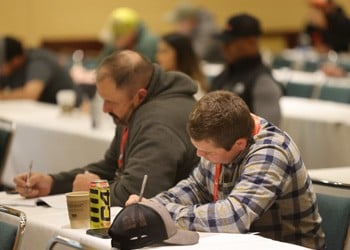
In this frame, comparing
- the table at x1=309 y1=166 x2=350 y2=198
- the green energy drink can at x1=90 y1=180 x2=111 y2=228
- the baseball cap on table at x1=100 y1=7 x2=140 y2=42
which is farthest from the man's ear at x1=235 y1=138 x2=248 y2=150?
the baseball cap on table at x1=100 y1=7 x2=140 y2=42

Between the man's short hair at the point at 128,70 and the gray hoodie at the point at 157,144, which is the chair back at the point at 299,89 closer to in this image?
the gray hoodie at the point at 157,144

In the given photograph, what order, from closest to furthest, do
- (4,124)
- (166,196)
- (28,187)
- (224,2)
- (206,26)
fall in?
1. (166,196)
2. (28,187)
3. (4,124)
4. (206,26)
5. (224,2)

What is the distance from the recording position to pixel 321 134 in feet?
21.7

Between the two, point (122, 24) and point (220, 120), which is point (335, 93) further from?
point (220, 120)

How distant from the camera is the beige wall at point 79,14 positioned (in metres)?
11.9

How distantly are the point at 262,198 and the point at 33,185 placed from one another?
1.18 meters

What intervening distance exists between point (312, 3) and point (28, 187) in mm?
8105

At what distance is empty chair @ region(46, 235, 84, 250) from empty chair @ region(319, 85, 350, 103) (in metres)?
5.14

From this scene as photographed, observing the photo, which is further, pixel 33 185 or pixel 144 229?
pixel 33 185

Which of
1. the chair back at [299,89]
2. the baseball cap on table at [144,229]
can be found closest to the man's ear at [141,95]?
the baseball cap on table at [144,229]

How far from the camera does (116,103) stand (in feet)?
13.9

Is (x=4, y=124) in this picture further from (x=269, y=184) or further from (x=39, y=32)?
(x=39, y=32)

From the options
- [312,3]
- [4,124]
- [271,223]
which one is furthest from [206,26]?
[271,223]

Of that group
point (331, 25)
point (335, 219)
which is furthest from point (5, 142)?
point (331, 25)
